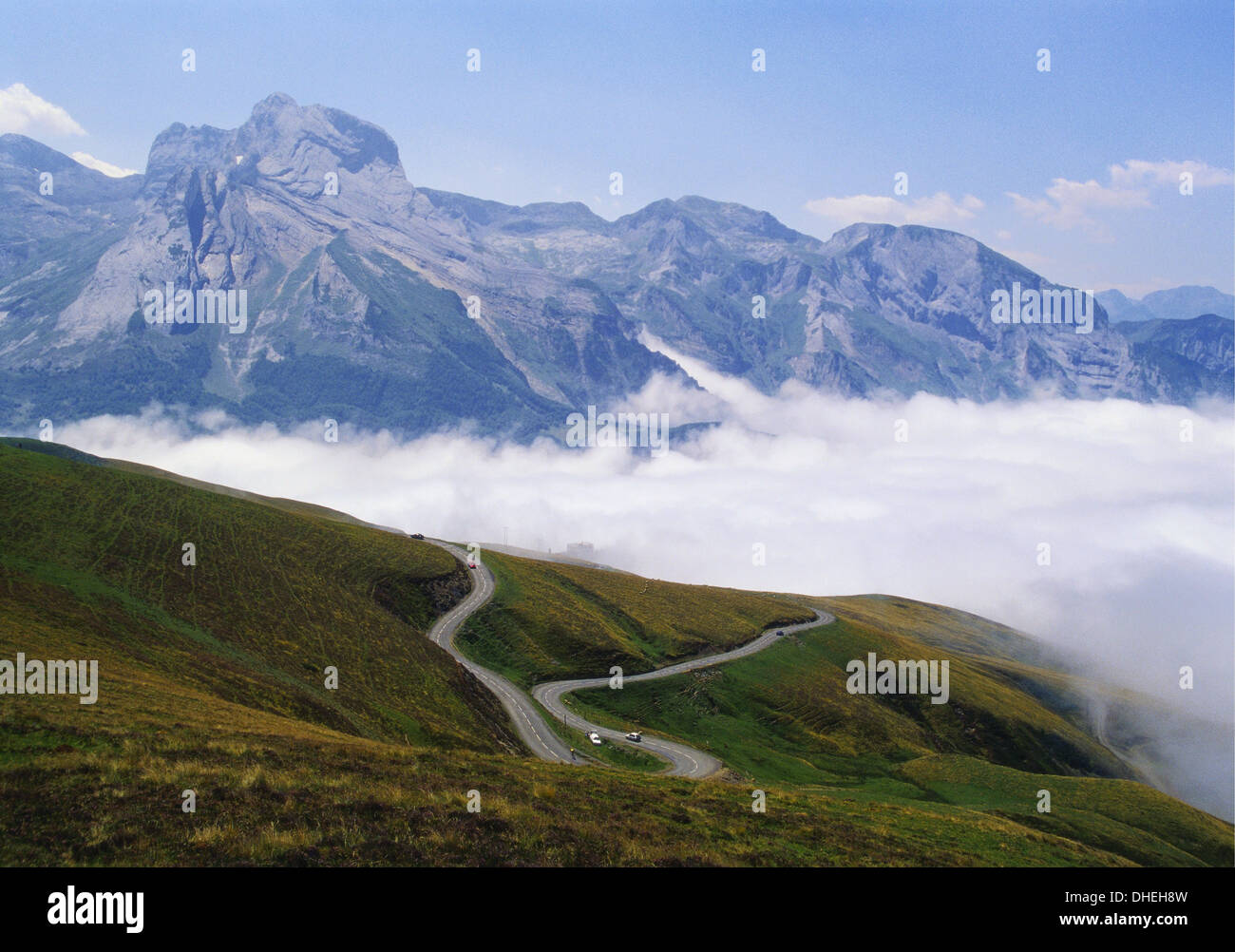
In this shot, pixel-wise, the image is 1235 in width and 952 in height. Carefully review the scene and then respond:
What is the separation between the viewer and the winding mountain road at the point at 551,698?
76625mm

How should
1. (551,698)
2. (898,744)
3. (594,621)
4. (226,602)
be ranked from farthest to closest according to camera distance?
1. (594,621)
2. (898,744)
3. (551,698)
4. (226,602)

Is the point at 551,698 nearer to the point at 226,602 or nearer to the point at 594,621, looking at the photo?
the point at 594,621

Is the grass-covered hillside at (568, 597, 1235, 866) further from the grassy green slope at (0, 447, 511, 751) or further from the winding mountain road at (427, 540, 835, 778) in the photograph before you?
the grassy green slope at (0, 447, 511, 751)

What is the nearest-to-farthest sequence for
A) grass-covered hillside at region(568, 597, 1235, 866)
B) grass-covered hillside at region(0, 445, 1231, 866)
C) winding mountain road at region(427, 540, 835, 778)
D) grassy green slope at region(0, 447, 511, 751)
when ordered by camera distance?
grass-covered hillside at region(0, 445, 1231, 866), grassy green slope at region(0, 447, 511, 751), winding mountain road at region(427, 540, 835, 778), grass-covered hillside at region(568, 597, 1235, 866)

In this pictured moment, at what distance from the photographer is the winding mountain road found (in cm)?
7662

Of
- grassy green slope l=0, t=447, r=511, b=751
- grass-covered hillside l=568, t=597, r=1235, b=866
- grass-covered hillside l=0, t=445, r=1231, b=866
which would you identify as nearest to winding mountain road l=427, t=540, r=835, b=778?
grass-covered hillside l=568, t=597, r=1235, b=866

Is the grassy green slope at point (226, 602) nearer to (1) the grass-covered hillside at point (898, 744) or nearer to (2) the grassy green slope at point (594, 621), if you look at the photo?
(2) the grassy green slope at point (594, 621)

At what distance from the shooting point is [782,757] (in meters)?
96.5

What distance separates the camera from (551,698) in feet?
308

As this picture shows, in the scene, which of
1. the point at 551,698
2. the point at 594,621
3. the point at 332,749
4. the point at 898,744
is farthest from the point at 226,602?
the point at 898,744

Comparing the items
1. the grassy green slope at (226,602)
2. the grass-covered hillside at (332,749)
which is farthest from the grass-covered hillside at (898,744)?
the grassy green slope at (226,602)

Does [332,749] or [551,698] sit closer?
[332,749]

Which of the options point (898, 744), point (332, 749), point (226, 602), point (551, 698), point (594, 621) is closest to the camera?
point (332, 749)
